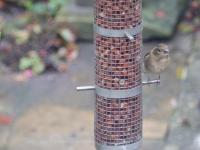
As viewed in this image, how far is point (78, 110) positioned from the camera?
628 cm

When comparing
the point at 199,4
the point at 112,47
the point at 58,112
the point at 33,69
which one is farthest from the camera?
the point at 199,4

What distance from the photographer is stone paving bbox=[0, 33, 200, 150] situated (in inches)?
225

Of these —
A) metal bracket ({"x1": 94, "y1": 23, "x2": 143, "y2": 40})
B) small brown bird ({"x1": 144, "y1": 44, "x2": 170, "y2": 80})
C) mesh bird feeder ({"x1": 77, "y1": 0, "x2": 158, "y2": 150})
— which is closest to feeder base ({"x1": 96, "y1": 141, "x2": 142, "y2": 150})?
mesh bird feeder ({"x1": 77, "y1": 0, "x2": 158, "y2": 150})

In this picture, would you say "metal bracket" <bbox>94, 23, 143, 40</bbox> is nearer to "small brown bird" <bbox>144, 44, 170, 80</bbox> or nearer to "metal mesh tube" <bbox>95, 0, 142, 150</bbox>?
"metal mesh tube" <bbox>95, 0, 142, 150</bbox>

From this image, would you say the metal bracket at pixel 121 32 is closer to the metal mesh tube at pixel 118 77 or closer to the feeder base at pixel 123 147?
the metal mesh tube at pixel 118 77

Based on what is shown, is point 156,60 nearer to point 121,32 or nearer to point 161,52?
point 161,52

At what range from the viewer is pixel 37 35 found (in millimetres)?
7199

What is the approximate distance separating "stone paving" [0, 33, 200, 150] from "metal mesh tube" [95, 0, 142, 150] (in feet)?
5.84

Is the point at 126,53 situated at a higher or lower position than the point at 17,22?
higher

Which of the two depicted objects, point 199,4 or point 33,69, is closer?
point 33,69

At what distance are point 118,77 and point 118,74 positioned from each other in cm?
2

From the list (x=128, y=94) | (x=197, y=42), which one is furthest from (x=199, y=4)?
(x=128, y=94)

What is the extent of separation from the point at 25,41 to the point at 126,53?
366 cm

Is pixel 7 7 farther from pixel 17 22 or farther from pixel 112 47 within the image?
pixel 112 47
